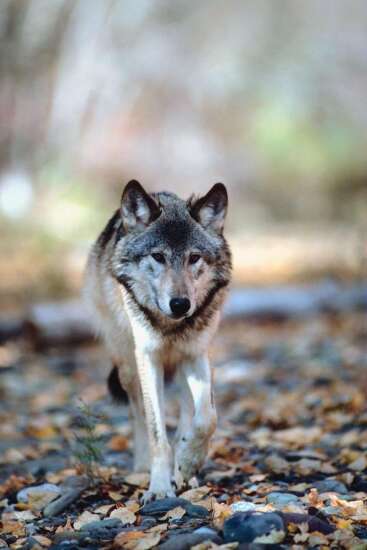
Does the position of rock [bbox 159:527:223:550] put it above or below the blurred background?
below

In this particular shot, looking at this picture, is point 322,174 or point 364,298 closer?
point 364,298

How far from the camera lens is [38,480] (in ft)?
19.1

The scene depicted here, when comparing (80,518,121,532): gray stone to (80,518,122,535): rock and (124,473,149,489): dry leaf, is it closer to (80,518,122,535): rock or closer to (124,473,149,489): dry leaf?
(80,518,122,535): rock

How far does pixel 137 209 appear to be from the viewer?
17.8 feet

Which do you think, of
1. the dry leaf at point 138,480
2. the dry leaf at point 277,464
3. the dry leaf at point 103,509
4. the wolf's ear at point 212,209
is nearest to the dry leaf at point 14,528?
the dry leaf at point 103,509

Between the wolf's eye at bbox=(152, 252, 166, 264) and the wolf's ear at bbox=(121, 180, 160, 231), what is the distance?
265mm

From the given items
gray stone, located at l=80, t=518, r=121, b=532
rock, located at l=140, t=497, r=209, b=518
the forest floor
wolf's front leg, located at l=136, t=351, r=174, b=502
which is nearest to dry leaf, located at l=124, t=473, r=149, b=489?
the forest floor

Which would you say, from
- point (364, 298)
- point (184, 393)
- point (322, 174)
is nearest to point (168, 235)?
point (184, 393)

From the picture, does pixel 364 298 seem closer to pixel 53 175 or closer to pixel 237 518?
pixel 237 518

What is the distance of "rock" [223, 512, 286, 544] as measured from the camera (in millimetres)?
4008

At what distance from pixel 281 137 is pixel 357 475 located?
21922mm

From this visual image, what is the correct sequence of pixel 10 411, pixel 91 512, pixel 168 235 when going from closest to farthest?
1. pixel 91 512
2. pixel 168 235
3. pixel 10 411

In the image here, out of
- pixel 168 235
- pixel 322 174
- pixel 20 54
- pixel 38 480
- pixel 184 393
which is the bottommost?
pixel 38 480

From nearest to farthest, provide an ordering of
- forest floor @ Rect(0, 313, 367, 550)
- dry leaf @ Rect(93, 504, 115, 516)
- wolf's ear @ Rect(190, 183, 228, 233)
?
forest floor @ Rect(0, 313, 367, 550) < dry leaf @ Rect(93, 504, 115, 516) < wolf's ear @ Rect(190, 183, 228, 233)
